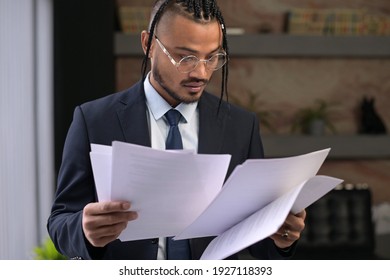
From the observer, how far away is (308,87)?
416 cm

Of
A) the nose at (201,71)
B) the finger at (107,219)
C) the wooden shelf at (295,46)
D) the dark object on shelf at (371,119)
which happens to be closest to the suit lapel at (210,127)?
the nose at (201,71)

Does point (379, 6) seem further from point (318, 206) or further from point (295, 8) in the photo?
point (318, 206)

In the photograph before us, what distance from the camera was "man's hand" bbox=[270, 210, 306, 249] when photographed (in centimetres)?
106

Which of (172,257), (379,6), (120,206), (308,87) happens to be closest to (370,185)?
(308,87)

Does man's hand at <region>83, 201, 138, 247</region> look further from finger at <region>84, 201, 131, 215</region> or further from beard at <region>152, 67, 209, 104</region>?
beard at <region>152, 67, 209, 104</region>

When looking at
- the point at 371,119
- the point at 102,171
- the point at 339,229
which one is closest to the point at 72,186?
the point at 102,171

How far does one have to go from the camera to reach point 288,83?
13.6ft

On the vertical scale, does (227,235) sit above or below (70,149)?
A: below

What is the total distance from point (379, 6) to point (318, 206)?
4.73 ft

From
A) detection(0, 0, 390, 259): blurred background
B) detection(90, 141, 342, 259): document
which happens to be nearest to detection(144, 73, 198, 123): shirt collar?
detection(90, 141, 342, 259): document

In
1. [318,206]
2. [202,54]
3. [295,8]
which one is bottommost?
[318,206]

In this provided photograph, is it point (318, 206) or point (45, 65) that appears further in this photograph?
point (318, 206)

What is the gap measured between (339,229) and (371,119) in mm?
848

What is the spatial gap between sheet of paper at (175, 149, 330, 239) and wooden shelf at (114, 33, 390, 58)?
297cm
